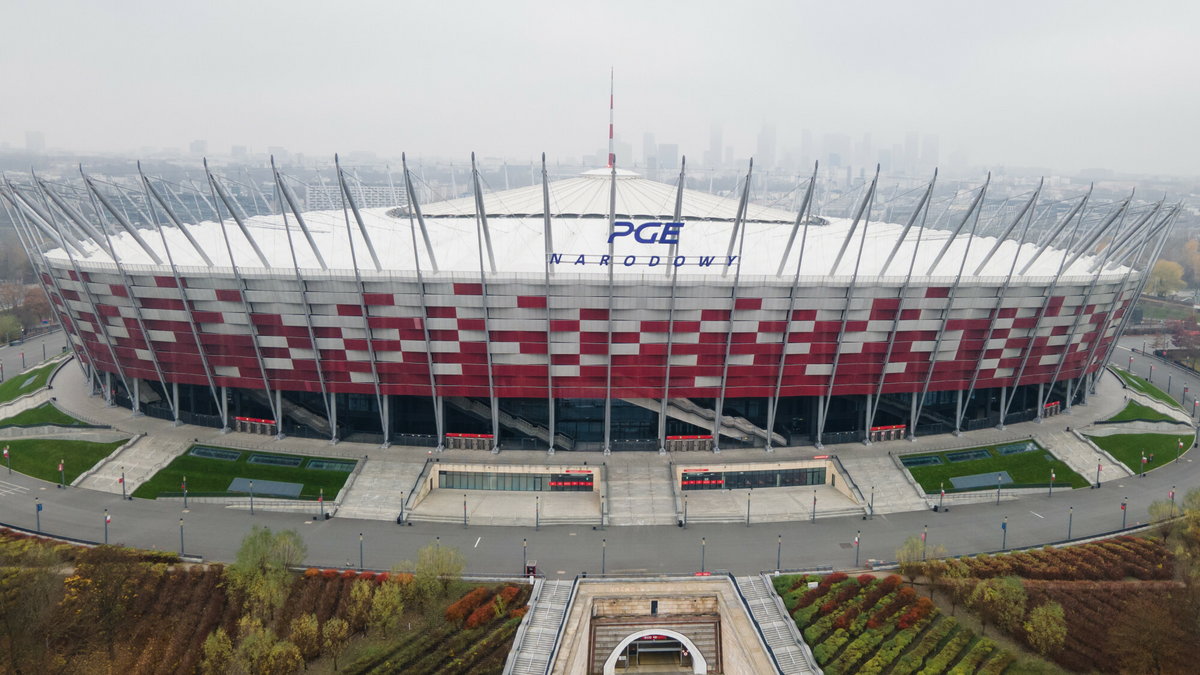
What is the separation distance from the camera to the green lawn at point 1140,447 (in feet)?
246

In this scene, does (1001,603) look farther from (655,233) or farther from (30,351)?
(30,351)

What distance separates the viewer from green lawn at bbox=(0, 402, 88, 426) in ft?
248

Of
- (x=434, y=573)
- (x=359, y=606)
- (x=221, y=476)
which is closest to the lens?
(x=359, y=606)

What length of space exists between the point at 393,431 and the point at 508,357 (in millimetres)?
16440

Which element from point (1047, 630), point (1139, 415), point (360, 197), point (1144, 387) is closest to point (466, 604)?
point (1047, 630)

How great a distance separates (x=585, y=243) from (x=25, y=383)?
2775 inches

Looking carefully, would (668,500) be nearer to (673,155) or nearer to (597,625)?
(597,625)

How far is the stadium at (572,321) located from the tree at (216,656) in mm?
31025

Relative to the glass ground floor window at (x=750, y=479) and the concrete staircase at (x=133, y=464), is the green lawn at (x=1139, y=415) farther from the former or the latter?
the concrete staircase at (x=133, y=464)

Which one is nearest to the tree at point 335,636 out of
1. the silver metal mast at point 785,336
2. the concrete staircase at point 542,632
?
the concrete staircase at point 542,632

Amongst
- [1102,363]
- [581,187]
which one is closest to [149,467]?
A: [581,187]

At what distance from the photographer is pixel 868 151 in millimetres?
182625

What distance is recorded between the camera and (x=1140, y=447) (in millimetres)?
77125

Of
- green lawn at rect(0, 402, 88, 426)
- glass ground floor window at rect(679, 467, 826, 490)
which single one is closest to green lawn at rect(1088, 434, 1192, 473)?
glass ground floor window at rect(679, 467, 826, 490)
